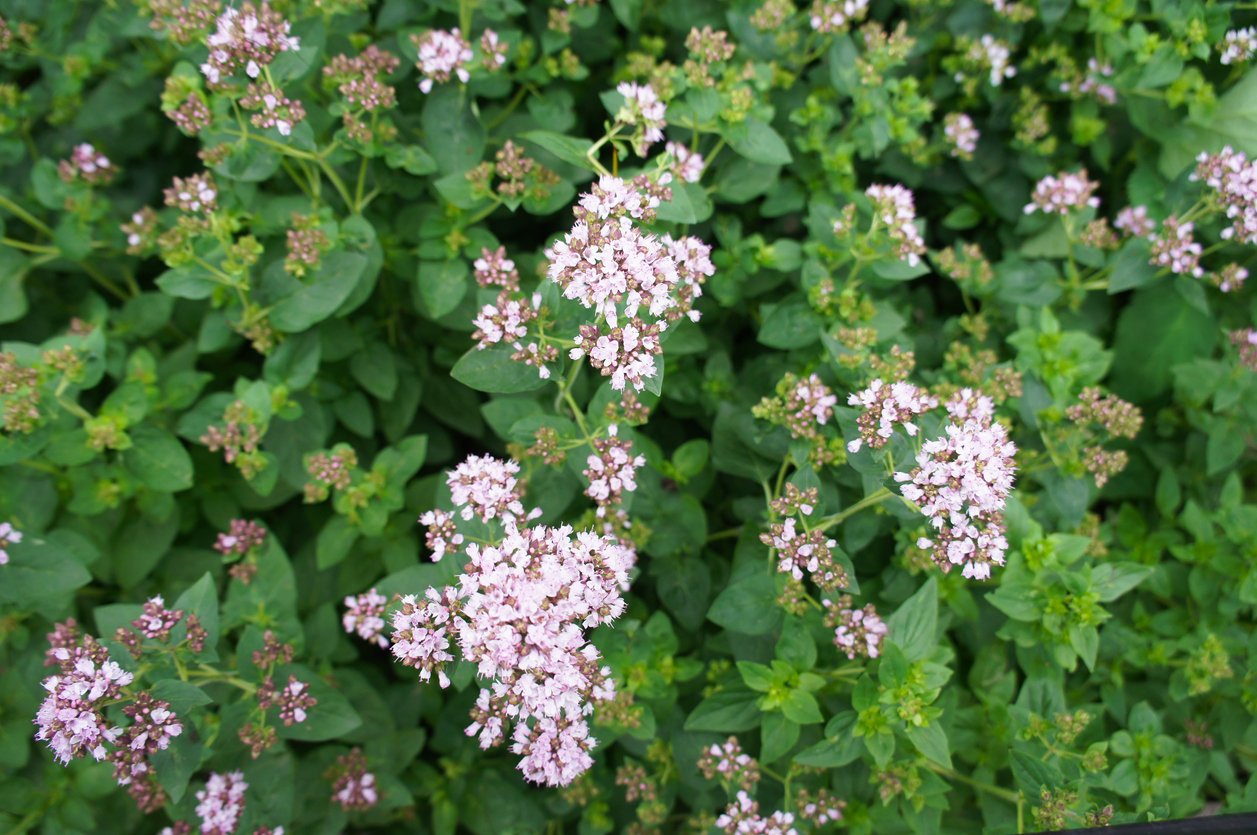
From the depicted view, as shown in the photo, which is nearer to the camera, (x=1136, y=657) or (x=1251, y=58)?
(x=1136, y=657)

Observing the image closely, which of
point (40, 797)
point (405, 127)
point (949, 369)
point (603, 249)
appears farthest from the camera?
point (405, 127)

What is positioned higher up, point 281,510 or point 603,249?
point 603,249

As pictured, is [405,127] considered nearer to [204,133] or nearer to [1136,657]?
[204,133]

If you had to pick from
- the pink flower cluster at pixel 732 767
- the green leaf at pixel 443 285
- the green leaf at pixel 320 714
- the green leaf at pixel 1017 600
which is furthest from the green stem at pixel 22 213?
the green leaf at pixel 1017 600

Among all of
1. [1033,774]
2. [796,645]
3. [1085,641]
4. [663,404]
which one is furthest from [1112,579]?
[663,404]

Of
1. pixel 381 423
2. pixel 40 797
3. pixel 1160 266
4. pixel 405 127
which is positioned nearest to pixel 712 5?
pixel 405 127

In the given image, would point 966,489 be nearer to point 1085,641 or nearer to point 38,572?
point 1085,641

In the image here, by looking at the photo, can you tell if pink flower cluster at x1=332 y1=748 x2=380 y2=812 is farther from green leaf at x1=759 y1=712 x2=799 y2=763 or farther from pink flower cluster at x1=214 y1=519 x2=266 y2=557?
green leaf at x1=759 y1=712 x2=799 y2=763
